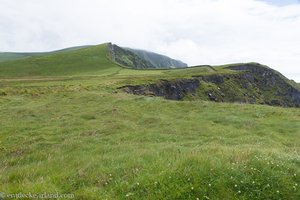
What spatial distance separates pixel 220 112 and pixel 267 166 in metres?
19.1

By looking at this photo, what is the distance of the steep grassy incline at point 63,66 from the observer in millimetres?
141750

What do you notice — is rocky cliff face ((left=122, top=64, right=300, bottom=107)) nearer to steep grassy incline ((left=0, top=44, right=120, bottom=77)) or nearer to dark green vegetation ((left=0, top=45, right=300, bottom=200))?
dark green vegetation ((left=0, top=45, right=300, bottom=200))

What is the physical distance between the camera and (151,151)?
1256 centimetres

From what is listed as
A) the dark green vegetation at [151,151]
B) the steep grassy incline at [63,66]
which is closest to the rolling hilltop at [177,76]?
the steep grassy incline at [63,66]

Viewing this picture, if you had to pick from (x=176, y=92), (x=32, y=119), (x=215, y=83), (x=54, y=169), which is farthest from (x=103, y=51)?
(x=54, y=169)

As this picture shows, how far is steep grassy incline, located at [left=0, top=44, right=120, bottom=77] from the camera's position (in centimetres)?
14175

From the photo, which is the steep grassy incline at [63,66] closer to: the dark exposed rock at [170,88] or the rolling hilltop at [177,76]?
the rolling hilltop at [177,76]

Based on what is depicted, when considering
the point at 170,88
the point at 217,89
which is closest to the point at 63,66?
the point at 217,89

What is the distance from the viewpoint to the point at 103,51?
195375mm

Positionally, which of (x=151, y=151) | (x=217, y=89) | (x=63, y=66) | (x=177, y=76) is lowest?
(x=217, y=89)

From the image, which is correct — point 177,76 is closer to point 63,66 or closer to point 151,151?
point 63,66

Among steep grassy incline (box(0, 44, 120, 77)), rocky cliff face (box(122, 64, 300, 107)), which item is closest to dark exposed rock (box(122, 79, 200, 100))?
rocky cliff face (box(122, 64, 300, 107))

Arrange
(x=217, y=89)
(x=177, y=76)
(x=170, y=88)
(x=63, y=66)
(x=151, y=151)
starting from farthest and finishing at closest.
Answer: (x=63, y=66) < (x=217, y=89) < (x=177, y=76) < (x=170, y=88) < (x=151, y=151)

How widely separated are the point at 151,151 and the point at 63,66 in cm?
15076
